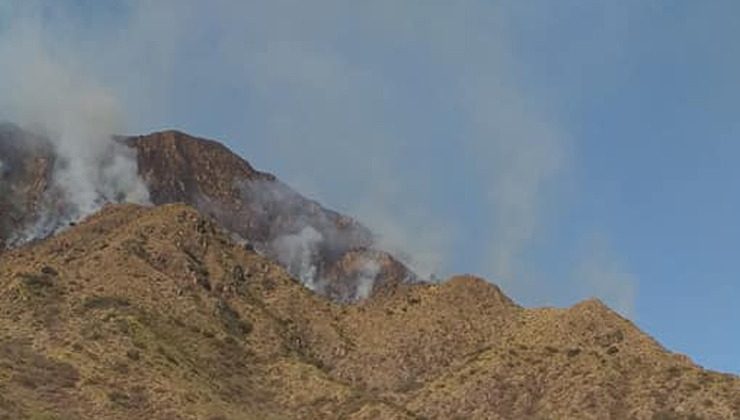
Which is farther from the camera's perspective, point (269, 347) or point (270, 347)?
point (270, 347)

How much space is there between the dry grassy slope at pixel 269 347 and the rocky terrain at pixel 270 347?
0.25 m

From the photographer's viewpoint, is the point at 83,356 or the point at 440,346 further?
the point at 440,346

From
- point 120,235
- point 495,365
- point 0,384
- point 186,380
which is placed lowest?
point 0,384

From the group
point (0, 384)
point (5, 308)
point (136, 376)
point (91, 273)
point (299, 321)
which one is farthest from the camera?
point (299, 321)

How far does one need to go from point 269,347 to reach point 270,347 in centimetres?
17

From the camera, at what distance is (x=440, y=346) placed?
439 ft

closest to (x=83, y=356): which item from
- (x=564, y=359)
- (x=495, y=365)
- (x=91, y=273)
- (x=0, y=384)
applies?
(x=0, y=384)

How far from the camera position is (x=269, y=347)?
130 m

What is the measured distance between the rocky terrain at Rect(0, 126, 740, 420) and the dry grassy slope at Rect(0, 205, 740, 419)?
248mm

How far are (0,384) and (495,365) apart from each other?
57392 mm

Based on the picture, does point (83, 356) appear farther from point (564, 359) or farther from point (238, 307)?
point (564, 359)

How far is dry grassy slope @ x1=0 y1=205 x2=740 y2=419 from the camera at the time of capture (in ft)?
343

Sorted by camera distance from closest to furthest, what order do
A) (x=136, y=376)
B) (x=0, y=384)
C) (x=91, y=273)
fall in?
(x=0, y=384), (x=136, y=376), (x=91, y=273)

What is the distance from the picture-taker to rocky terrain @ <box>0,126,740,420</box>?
104 m
